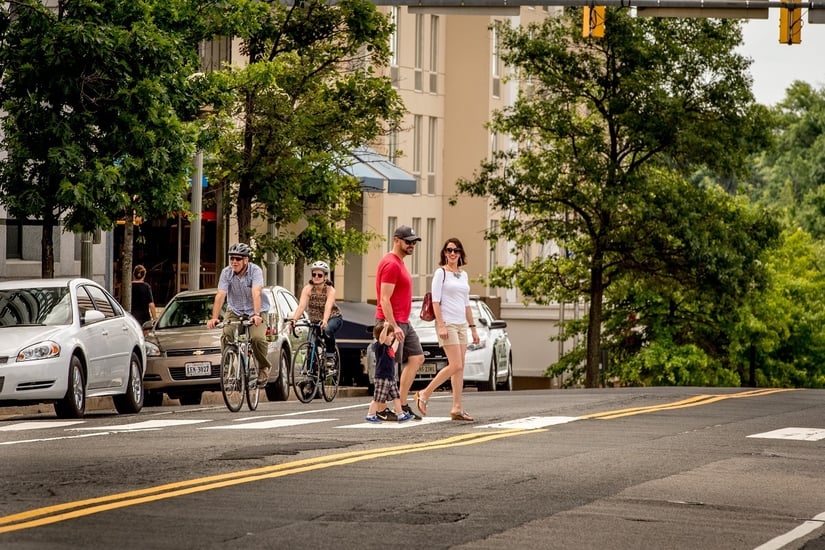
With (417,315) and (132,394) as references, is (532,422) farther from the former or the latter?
(417,315)

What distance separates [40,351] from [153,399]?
6.21 meters

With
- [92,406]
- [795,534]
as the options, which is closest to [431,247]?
[92,406]

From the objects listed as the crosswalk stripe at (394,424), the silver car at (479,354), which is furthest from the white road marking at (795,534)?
the silver car at (479,354)

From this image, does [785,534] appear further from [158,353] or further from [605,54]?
[605,54]

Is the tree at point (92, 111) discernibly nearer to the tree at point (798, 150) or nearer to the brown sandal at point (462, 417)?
the brown sandal at point (462, 417)

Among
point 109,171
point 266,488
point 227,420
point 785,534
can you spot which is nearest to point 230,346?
point 227,420

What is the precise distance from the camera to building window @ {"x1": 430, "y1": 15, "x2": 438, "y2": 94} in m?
65.4

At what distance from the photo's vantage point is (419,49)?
63938 mm

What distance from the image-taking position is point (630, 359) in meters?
58.2

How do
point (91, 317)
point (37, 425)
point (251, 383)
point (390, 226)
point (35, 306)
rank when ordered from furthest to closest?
point (390, 226), point (251, 383), point (35, 306), point (91, 317), point (37, 425)

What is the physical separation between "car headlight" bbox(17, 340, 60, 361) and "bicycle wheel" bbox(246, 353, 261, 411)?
2.46 m

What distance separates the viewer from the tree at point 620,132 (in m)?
48.7

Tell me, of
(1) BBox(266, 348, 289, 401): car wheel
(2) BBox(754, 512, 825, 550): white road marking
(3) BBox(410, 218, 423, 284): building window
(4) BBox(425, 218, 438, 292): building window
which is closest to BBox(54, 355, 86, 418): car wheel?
(1) BBox(266, 348, 289, 401): car wheel

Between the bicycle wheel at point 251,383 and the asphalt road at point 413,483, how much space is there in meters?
1.38
